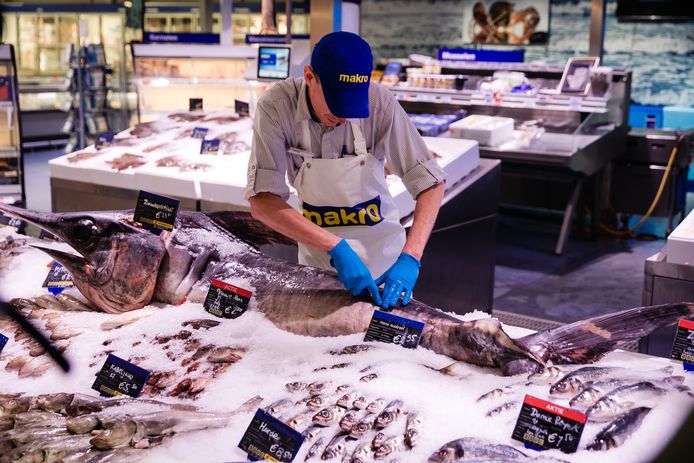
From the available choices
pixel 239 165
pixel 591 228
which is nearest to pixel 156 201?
pixel 239 165

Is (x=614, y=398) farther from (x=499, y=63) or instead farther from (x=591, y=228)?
(x=499, y=63)

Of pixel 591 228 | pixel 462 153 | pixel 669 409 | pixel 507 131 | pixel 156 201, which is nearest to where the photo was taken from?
pixel 669 409

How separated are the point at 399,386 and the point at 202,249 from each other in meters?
1.05

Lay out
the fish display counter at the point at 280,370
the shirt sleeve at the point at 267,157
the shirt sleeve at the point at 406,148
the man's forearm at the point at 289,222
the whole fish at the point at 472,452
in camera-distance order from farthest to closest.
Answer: the shirt sleeve at the point at 406,148 → the shirt sleeve at the point at 267,157 → the man's forearm at the point at 289,222 → the fish display counter at the point at 280,370 → the whole fish at the point at 472,452

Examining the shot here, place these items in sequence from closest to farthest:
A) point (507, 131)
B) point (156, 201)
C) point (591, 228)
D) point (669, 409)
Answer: point (669, 409), point (156, 201), point (507, 131), point (591, 228)

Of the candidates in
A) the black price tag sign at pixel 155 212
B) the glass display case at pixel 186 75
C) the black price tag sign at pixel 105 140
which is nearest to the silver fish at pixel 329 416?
the black price tag sign at pixel 155 212

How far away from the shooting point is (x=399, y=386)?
76.5 inches

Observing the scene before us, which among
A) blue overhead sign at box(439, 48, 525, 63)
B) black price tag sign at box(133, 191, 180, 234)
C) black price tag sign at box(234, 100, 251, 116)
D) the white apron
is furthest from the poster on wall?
black price tag sign at box(133, 191, 180, 234)

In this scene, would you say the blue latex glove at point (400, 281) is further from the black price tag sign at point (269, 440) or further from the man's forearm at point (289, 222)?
the black price tag sign at point (269, 440)

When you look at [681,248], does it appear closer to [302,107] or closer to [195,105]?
[302,107]

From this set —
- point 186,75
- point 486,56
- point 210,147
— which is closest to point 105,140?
point 210,147

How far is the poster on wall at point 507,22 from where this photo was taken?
12367 millimetres

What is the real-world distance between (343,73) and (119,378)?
3.53ft

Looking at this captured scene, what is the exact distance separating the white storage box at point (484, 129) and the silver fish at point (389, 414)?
4567 millimetres
